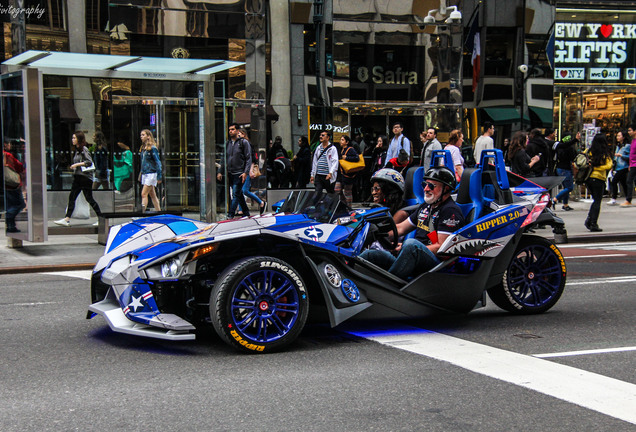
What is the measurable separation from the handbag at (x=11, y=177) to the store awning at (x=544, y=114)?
50.4 ft

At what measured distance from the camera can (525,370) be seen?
5.21 metres

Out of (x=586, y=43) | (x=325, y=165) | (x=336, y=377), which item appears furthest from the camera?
(x=586, y=43)

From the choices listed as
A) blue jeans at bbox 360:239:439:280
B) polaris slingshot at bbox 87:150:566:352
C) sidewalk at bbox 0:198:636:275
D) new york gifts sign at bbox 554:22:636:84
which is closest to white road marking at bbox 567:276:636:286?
polaris slingshot at bbox 87:150:566:352

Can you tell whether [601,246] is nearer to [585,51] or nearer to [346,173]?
[346,173]

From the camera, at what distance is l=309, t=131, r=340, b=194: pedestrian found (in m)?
15.9

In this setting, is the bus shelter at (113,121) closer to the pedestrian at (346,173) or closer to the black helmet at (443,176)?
the pedestrian at (346,173)

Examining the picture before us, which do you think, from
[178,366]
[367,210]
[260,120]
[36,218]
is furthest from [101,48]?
[178,366]

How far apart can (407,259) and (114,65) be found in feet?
27.1

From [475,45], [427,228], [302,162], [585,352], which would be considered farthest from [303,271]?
[475,45]

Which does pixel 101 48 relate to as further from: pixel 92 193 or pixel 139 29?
pixel 92 193

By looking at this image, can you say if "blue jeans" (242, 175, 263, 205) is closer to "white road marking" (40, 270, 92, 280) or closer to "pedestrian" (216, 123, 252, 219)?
"pedestrian" (216, 123, 252, 219)

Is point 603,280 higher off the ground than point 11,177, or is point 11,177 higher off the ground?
point 11,177

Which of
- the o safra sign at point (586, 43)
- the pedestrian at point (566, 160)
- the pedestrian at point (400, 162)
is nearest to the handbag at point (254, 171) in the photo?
the pedestrian at point (400, 162)

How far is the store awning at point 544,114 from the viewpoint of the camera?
2264 centimetres
